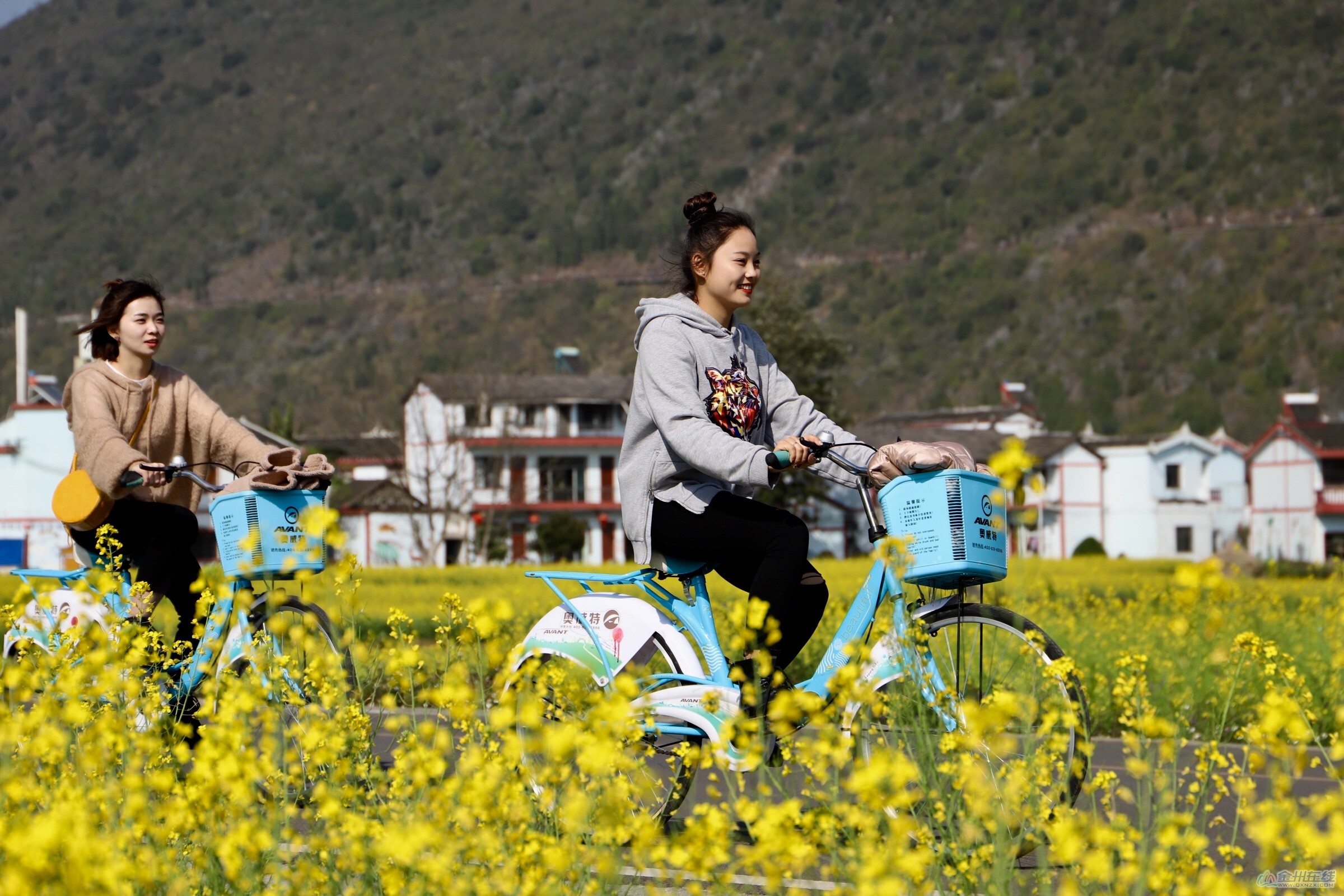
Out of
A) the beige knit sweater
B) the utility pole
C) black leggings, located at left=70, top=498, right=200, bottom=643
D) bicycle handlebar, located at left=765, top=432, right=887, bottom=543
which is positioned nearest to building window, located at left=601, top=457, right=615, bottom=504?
the utility pole

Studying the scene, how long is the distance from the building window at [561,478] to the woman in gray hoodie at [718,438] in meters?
62.4

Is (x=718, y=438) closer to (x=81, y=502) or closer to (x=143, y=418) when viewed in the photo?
(x=81, y=502)

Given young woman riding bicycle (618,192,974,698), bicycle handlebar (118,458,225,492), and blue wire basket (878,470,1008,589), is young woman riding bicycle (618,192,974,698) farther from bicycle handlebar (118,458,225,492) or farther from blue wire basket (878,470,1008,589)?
bicycle handlebar (118,458,225,492)

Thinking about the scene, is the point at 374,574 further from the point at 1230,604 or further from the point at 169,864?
the point at 169,864

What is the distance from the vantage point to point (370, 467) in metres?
73.1

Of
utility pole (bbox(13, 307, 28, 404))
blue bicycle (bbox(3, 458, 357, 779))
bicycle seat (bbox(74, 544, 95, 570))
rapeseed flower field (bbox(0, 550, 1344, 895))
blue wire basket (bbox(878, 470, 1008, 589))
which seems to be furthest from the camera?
utility pole (bbox(13, 307, 28, 404))

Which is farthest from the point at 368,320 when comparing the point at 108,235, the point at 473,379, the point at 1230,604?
the point at 1230,604

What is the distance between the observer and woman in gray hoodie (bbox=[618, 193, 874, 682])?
4.70m

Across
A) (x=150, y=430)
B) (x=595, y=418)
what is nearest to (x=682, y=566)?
(x=150, y=430)

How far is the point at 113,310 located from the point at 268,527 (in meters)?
1.50

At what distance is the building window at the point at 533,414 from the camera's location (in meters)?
68.9

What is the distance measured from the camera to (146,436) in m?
6.18

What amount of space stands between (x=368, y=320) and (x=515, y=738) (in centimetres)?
16662

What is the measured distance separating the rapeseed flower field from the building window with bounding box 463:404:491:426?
181 ft
